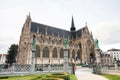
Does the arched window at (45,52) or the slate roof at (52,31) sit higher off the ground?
the slate roof at (52,31)

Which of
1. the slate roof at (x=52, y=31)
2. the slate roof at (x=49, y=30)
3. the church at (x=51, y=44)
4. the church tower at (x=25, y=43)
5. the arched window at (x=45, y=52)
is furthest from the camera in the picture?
the slate roof at (x=52, y=31)

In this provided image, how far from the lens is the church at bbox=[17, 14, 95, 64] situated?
52.2 meters

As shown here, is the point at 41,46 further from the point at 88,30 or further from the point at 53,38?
the point at 88,30

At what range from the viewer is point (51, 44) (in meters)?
56.4

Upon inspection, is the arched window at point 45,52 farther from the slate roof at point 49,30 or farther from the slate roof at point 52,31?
the slate roof at point 49,30

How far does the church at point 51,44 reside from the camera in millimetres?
52188

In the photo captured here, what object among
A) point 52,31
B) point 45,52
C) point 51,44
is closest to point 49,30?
point 52,31

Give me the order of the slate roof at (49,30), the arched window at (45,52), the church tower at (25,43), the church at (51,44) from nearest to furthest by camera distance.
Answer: the church tower at (25,43), the church at (51,44), the arched window at (45,52), the slate roof at (49,30)

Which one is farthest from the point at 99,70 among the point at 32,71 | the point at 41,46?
the point at 41,46

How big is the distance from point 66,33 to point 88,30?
12.2 meters

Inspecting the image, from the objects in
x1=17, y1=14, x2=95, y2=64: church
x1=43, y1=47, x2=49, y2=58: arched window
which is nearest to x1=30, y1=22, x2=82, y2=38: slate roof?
x1=17, y1=14, x2=95, y2=64: church

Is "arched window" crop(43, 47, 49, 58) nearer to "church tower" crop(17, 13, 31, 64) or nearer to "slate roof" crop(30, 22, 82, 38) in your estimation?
"church tower" crop(17, 13, 31, 64)

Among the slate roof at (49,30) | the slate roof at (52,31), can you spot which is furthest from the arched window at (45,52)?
the slate roof at (49,30)

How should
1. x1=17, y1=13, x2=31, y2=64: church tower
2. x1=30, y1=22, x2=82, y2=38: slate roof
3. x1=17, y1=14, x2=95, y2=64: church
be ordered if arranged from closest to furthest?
x1=17, y1=13, x2=31, y2=64: church tower, x1=17, y1=14, x2=95, y2=64: church, x1=30, y1=22, x2=82, y2=38: slate roof
